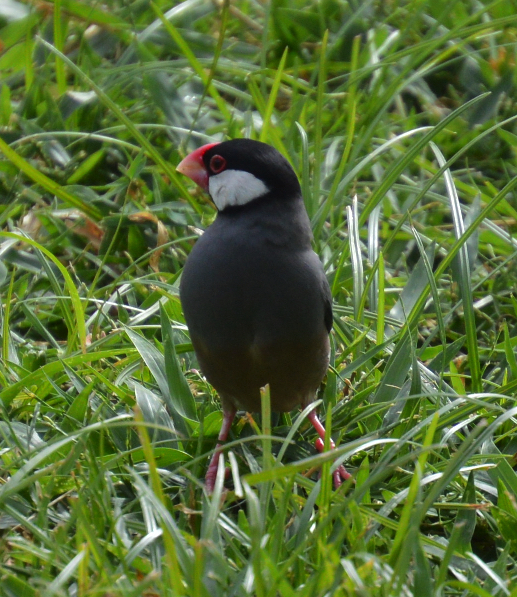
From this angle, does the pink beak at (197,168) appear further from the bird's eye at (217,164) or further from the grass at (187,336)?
the grass at (187,336)

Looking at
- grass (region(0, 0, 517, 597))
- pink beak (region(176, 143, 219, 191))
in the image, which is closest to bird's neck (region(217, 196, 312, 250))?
pink beak (region(176, 143, 219, 191))

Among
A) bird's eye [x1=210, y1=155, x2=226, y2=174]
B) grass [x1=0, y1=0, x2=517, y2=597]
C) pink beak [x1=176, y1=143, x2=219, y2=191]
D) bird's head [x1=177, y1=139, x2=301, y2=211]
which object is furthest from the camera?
pink beak [x1=176, y1=143, x2=219, y2=191]

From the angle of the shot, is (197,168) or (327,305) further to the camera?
(197,168)

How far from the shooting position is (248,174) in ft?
11.0

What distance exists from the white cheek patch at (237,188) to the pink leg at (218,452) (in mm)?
815

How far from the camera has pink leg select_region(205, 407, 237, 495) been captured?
3.23 metres

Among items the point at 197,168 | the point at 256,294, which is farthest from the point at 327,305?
the point at 197,168

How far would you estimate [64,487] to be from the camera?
2.90m

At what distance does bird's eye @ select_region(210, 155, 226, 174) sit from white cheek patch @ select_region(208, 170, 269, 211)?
0.13ft

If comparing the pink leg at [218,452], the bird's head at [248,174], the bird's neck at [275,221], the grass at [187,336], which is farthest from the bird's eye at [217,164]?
the pink leg at [218,452]

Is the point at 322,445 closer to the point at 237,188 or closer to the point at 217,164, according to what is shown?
the point at 237,188

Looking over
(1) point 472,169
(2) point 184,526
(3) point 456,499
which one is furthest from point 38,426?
(1) point 472,169

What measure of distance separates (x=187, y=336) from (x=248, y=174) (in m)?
0.88

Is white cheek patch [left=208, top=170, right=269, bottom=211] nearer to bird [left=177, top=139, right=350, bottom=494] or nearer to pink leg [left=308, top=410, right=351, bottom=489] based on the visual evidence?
bird [left=177, top=139, right=350, bottom=494]
